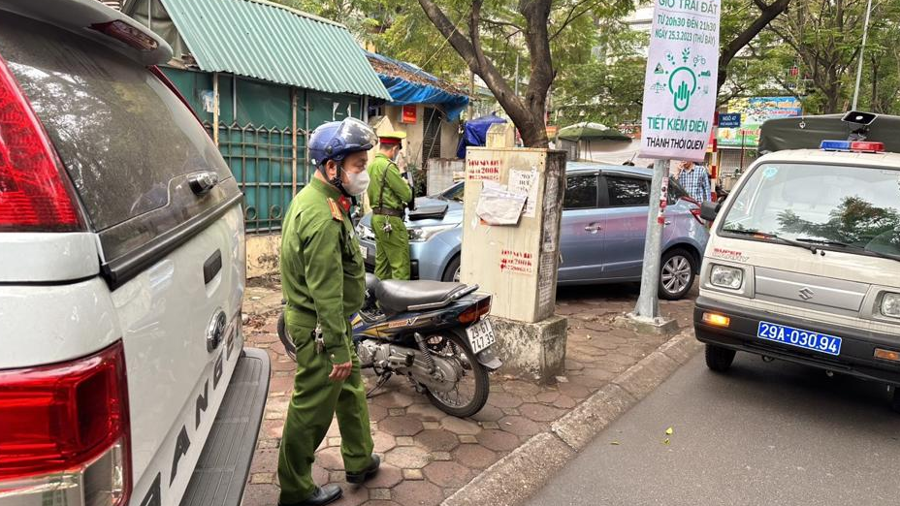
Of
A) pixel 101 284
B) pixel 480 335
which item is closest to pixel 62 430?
A: pixel 101 284

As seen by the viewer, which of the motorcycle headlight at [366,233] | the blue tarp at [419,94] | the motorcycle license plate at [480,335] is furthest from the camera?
the blue tarp at [419,94]

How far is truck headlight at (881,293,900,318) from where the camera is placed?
3.86 meters

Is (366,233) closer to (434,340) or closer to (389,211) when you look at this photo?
(389,211)

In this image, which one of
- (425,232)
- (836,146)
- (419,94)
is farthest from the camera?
(419,94)

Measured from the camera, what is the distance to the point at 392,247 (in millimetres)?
6223

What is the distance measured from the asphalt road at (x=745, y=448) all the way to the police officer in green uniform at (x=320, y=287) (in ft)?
3.90

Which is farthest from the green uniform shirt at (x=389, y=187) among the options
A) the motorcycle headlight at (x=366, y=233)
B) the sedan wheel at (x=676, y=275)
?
the sedan wheel at (x=676, y=275)

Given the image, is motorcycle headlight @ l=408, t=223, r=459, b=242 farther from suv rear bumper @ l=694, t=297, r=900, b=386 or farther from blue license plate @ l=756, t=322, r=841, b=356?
blue license plate @ l=756, t=322, r=841, b=356

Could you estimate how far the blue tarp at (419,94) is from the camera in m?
11.4

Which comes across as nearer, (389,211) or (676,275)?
(389,211)

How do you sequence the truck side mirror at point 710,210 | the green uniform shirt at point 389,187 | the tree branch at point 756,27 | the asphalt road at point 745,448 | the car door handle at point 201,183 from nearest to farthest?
the car door handle at point 201,183, the asphalt road at point 745,448, the truck side mirror at point 710,210, the green uniform shirt at point 389,187, the tree branch at point 756,27

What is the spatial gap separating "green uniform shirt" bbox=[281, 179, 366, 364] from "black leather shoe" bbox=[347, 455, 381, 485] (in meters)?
0.75

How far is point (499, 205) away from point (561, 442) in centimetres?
167

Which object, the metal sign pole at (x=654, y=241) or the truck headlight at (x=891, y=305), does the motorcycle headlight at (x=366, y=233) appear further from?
the truck headlight at (x=891, y=305)
